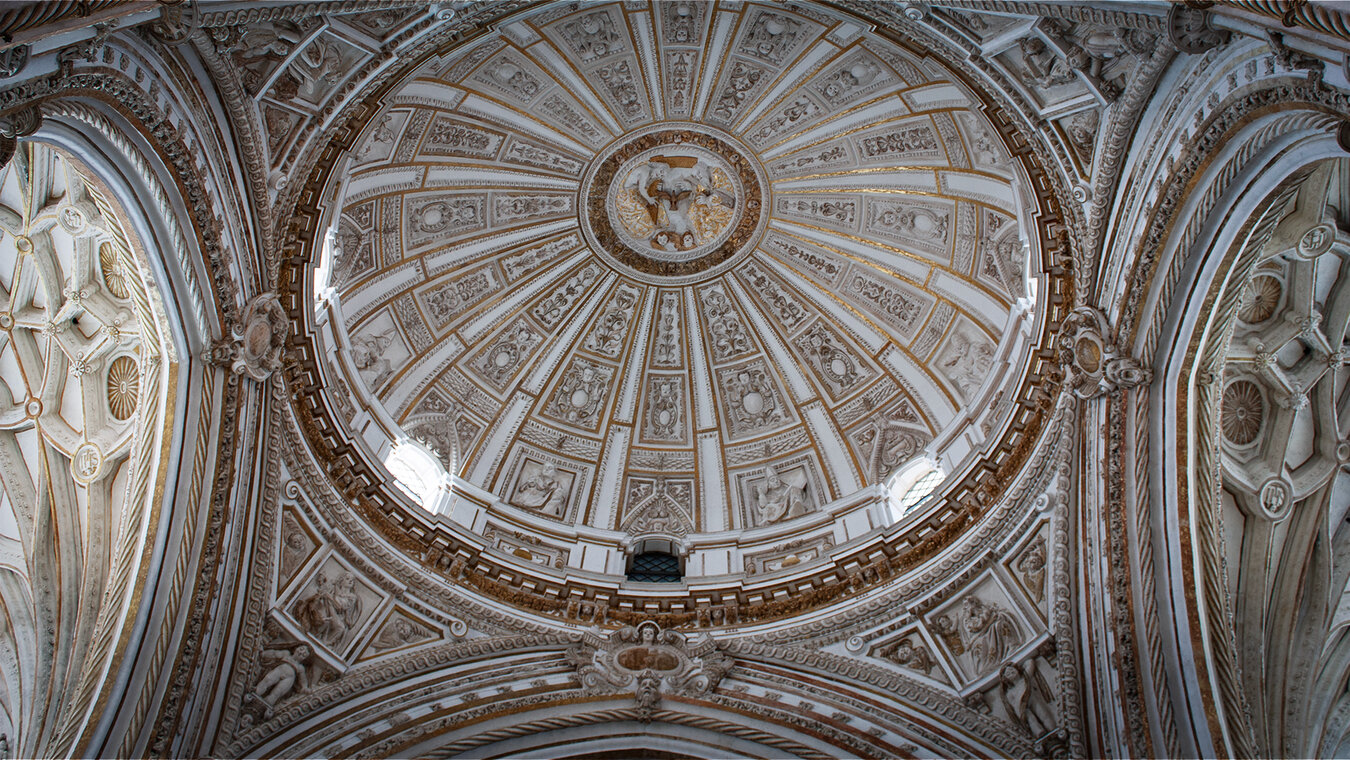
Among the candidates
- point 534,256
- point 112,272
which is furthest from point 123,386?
point 534,256

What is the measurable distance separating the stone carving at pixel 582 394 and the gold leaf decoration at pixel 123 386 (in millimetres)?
10026

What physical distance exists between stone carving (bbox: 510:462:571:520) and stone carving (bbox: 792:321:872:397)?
21.7 feet

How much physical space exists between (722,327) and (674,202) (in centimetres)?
341

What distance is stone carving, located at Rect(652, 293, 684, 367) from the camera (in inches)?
992

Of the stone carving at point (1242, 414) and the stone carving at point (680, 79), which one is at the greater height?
the stone carving at point (680, 79)

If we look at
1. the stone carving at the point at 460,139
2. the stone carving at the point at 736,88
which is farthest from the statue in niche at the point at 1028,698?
the stone carving at the point at 460,139

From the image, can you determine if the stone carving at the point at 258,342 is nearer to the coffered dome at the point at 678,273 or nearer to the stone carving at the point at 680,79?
the coffered dome at the point at 678,273

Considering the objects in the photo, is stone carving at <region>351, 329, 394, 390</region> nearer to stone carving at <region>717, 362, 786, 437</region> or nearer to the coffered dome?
the coffered dome

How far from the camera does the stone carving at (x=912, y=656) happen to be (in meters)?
16.9

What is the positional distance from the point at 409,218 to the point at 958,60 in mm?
12613

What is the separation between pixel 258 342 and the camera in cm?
1593

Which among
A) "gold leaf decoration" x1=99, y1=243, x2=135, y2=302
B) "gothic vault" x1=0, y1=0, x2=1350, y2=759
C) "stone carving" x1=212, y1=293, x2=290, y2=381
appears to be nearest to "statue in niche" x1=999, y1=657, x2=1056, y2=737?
"gothic vault" x1=0, y1=0, x2=1350, y2=759

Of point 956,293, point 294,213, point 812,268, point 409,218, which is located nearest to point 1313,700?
point 956,293

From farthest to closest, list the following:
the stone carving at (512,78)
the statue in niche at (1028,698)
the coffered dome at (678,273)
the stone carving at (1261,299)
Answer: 1. the stone carving at (512,78)
2. the coffered dome at (678,273)
3. the statue in niche at (1028,698)
4. the stone carving at (1261,299)
